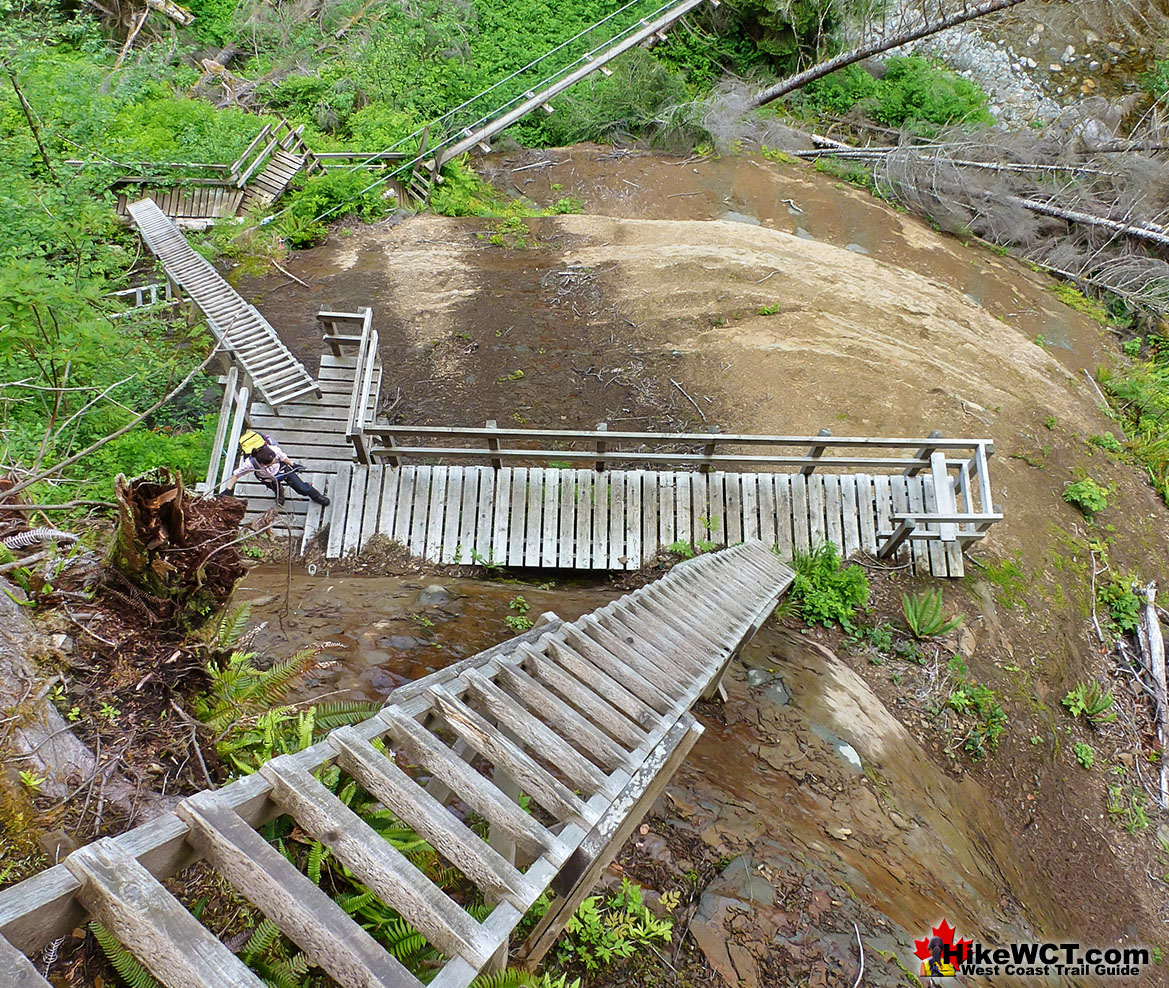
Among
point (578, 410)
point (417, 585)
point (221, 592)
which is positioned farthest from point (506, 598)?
point (578, 410)

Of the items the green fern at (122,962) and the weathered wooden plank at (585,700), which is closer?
the green fern at (122,962)

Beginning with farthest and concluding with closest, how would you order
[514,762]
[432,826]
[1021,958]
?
[1021,958] → [514,762] → [432,826]

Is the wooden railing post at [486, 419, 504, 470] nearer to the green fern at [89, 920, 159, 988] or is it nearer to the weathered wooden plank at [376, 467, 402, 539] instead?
the weathered wooden plank at [376, 467, 402, 539]

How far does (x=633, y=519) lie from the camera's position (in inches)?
333

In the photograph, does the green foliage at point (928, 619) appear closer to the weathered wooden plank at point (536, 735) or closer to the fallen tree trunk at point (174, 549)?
the weathered wooden plank at point (536, 735)

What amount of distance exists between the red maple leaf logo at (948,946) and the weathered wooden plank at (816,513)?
15.7 feet

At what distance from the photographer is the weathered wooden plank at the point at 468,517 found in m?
8.21

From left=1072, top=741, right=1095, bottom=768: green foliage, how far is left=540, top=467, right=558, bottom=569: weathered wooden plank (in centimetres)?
641

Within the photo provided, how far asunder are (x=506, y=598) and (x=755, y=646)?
2837mm

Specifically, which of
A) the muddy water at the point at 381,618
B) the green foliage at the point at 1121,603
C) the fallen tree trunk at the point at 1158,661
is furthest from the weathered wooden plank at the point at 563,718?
the green foliage at the point at 1121,603

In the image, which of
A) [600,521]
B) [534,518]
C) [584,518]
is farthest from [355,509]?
[600,521]

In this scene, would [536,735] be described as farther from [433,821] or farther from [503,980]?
[503,980]

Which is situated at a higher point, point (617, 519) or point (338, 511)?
point (617, 519)

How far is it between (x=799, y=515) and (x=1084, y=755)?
408 cm
